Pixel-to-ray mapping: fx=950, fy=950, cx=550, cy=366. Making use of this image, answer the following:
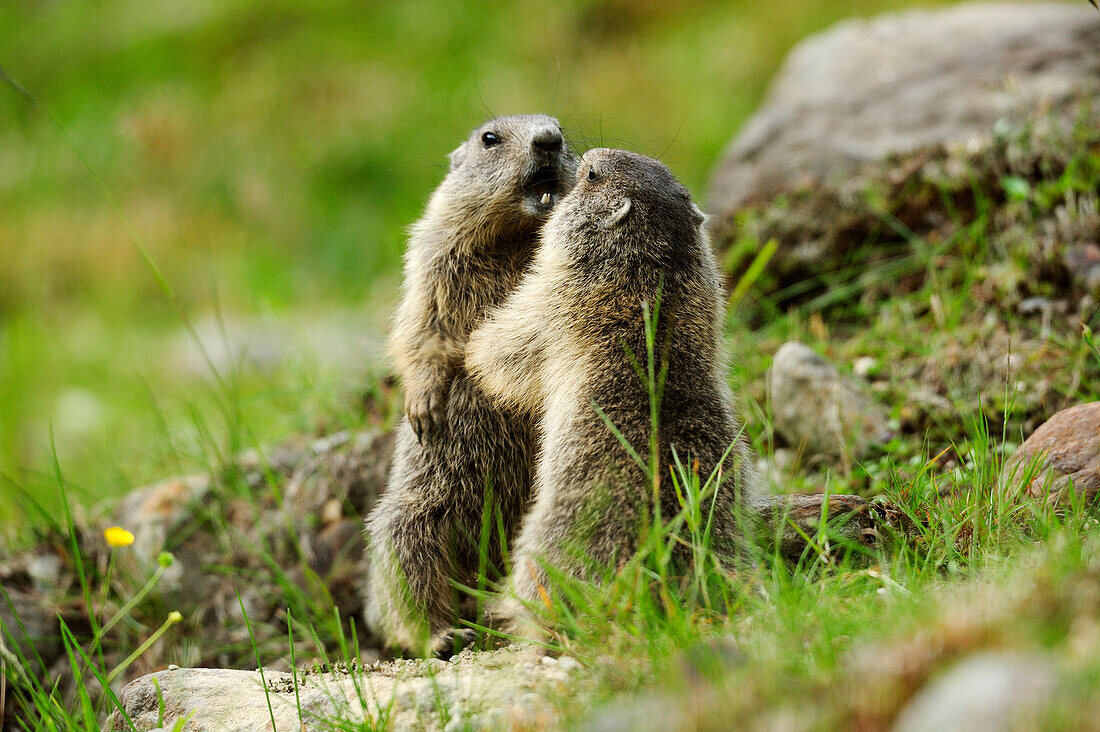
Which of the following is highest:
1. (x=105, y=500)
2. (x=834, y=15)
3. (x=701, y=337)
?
(x=834, y=15)

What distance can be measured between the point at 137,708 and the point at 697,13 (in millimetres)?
12870

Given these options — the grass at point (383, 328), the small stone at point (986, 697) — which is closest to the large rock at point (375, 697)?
the grass at point (383, 328)

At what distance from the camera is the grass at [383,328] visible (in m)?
2.63

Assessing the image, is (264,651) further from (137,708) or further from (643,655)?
(643,655)

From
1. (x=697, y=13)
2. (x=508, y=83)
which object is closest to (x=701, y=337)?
(x=508, y=83)

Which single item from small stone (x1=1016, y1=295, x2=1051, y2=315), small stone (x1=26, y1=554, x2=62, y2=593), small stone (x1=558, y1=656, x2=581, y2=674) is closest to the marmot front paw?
small stone (x1=558, y1=656, x2=581, y2=674)

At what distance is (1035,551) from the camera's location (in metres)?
2.97

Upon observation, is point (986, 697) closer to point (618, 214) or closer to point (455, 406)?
point (618, 214)

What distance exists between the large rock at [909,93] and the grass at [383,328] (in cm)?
69

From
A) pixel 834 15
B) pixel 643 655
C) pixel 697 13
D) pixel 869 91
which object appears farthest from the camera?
pixel 697 13

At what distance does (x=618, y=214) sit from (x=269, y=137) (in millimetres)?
11481

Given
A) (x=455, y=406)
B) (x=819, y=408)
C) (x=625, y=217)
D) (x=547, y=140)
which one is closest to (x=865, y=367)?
(x=819, y=408)

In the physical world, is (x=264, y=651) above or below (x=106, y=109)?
below

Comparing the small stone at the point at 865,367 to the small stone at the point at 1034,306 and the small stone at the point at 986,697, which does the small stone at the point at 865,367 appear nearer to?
the small stone at the point at 1034,306
